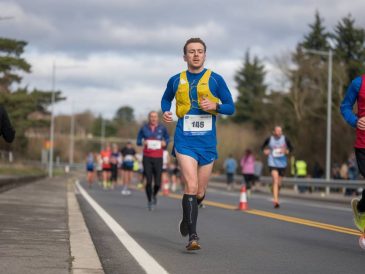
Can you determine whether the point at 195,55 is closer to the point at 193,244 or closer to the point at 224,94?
the point at 224,94

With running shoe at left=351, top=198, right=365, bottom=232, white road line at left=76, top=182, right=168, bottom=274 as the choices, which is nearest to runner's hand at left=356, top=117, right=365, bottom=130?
running shoe at left=351, top=198, right=365, bottom=232

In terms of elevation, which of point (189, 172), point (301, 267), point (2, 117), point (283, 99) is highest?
point (283, 99)

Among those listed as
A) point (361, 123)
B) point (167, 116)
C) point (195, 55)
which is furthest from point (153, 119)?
point (361, 123)

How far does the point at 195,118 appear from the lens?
333 inches

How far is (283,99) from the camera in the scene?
228ft

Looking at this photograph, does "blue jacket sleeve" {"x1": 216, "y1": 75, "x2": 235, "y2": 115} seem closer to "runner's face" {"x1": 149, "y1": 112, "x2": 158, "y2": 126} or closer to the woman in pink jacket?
"runner's face" {"x1": 149, "y1": 112, "x2": 158, "y2": 126}

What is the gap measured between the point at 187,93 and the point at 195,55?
1.32 feet

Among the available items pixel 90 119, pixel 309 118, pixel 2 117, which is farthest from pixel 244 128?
pixel 90 119

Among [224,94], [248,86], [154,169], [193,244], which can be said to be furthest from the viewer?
[248,86]

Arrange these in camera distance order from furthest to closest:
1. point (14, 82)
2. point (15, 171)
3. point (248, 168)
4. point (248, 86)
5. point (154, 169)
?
point (248, 86), point (14, 82), point (15, 171), point (248, 168), point (154, 169)

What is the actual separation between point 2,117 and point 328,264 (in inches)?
154

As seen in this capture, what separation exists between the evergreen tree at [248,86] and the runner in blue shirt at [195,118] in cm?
8649

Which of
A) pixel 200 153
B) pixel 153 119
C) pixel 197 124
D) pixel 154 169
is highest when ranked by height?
pixel 153 119

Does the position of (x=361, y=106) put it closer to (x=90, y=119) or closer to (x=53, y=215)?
(x=53, y=215)
